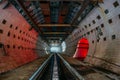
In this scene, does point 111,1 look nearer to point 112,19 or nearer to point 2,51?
point 112,19

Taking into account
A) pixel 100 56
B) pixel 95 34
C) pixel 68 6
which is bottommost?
pixel 100 56

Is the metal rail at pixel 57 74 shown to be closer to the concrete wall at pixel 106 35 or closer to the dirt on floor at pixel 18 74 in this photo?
the dirt on floor at pixel 18 74

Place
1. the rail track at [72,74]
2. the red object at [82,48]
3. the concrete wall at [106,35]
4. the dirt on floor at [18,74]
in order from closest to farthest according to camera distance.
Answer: the rail track at [72,74], the dirt on floor at [18,74], the concrete wall at [106,35], the red object at [82,48]

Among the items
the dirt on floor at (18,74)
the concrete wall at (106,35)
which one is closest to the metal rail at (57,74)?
the dirt on floor at (18,74)

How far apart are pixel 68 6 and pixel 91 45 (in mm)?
3975

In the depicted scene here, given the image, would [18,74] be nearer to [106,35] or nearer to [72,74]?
[72,74]

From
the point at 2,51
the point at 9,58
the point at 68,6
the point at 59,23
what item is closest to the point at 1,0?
the point at 2,51

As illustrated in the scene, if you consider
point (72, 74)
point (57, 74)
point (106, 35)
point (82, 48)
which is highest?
point (106, 35)

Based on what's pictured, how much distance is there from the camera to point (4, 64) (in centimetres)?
1147

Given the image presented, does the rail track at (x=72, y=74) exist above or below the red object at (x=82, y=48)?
below

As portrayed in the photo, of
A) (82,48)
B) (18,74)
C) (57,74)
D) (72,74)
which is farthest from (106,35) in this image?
(82,48)

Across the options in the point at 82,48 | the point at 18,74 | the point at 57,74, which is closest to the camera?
the point at 18,74

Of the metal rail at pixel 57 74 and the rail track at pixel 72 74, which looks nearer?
the rail track at pixel 72 74

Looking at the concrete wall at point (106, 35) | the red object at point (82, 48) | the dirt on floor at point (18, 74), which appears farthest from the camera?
the red object at point (82, 48)
